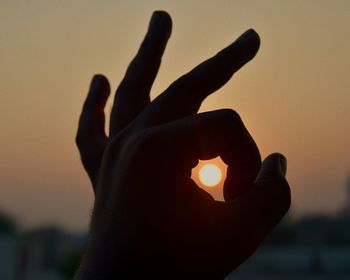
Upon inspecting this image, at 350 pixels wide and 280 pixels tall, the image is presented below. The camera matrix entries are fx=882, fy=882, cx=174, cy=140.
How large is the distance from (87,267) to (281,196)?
0.46 ft

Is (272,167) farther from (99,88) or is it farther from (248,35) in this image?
(99,88)

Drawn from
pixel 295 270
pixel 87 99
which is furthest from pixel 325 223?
pixel 87 99

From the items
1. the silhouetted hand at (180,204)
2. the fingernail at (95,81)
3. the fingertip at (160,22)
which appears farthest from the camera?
the fingernail at (95,81)

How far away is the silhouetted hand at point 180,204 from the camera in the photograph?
57 cm

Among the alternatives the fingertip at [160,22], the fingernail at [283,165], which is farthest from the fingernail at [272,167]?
the fingertip at [160,22]

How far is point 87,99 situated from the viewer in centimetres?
82

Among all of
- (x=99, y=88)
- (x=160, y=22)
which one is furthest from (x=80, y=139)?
(x=160, y=22)

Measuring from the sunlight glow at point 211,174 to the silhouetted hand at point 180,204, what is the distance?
10 centimetres

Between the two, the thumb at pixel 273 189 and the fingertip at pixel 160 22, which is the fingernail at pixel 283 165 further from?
the fingertip at pixel 160 22

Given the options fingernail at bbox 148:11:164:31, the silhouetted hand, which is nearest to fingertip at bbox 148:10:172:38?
fingernail at bbox 148:11:164:31

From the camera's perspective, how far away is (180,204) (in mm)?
577

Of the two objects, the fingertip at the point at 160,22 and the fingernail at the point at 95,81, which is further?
the fingernail at the point at 95,81

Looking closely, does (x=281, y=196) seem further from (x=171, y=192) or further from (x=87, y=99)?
(x=87, y=99)

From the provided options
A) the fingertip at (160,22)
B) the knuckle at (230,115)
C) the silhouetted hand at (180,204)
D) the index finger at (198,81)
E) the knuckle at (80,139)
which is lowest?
the silhouetted hand at (180,204)
